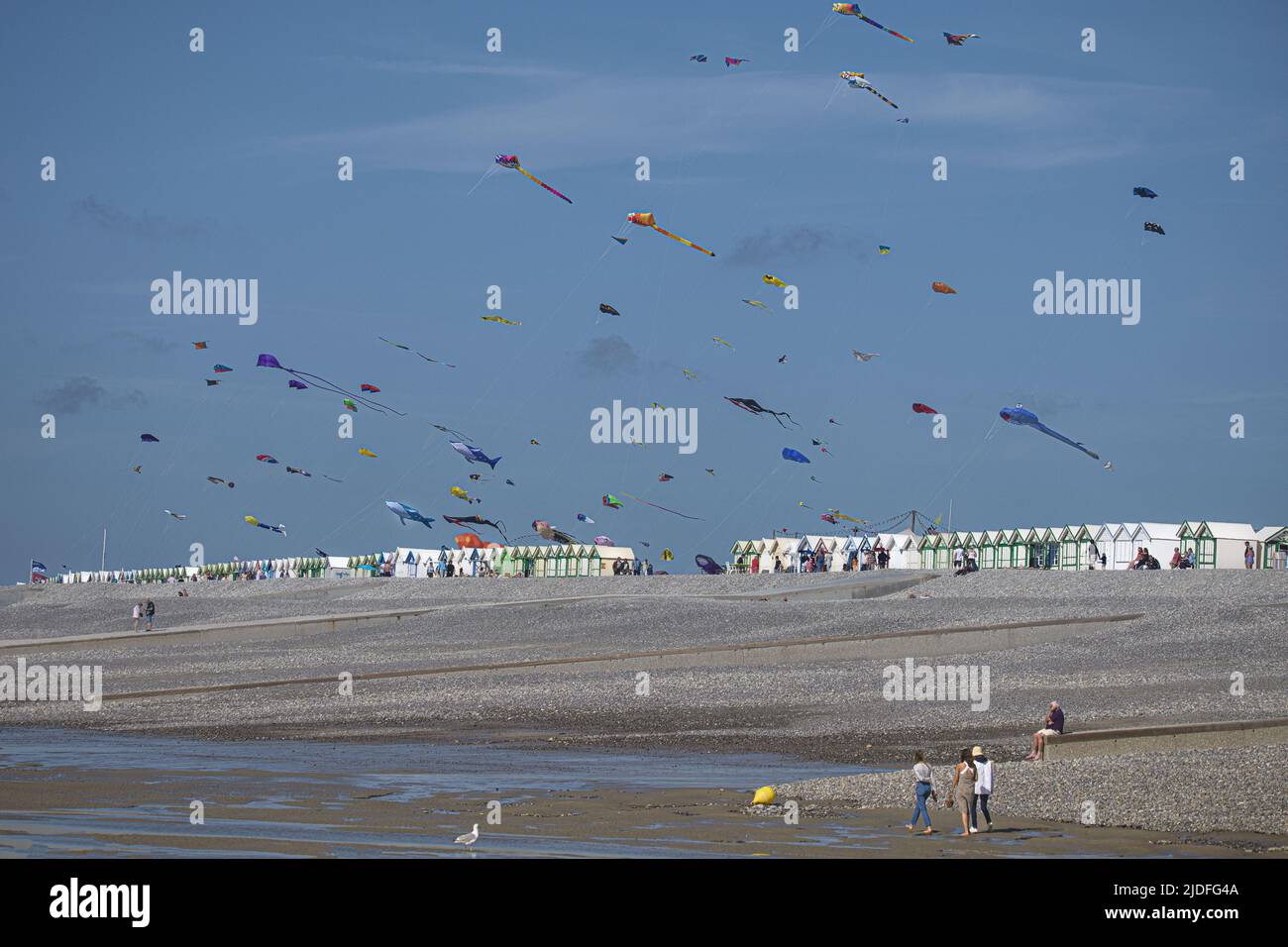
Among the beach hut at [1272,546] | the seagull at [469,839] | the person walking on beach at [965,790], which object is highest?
the beach hut at [1272,546]

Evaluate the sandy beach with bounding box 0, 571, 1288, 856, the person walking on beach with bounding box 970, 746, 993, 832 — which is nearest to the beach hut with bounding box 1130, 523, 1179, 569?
the sandy beach with bounding box 0, 571, 1288, 856

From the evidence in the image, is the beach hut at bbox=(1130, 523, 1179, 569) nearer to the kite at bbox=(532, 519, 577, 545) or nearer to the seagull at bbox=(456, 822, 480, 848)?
the kite at bbox=(532, 519, 577, 545)

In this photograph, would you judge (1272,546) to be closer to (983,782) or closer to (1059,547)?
(1059,547)

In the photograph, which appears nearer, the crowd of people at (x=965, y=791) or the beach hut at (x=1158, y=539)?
the crowd of people at (x=965, y=791)

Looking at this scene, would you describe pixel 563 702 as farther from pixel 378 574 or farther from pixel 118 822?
pixel 378 574

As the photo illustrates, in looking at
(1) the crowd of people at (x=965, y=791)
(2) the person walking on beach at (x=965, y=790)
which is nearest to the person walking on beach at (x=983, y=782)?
(1) the crowd of people at (x=965, y=791)

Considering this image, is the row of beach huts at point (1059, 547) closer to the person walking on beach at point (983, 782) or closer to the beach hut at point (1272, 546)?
the beach hut at point (1272, 546)
